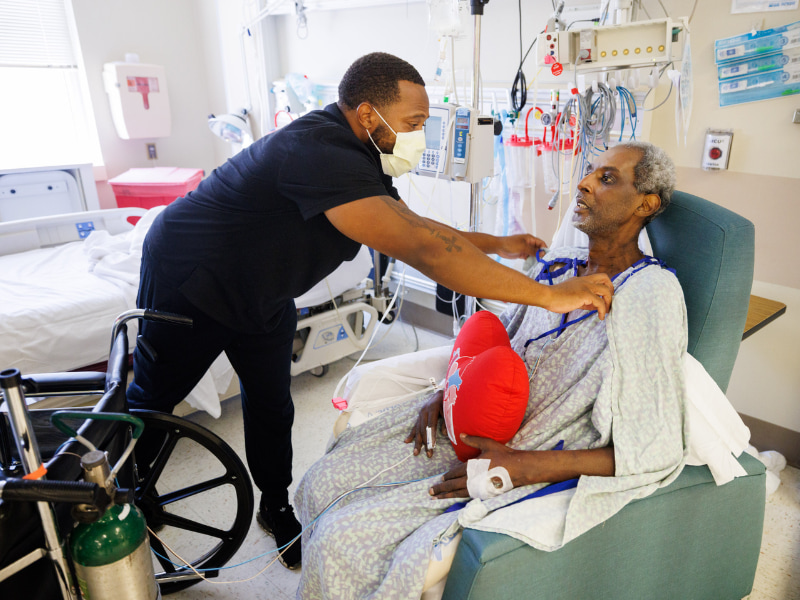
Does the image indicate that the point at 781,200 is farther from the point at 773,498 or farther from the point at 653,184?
the point at 773,498

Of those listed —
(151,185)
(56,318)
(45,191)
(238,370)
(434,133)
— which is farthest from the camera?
(151,185)

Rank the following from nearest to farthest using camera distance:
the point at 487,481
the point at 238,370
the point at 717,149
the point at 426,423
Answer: the point at 487,481, the point at 426,423, the point at 238,370, the point at 717,149

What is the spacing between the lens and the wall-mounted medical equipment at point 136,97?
3.46 meters

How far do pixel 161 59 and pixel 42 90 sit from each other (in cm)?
74

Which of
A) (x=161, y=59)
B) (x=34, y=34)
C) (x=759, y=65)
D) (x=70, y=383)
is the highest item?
(x=34, y=34)

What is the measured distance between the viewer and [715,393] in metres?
1.21

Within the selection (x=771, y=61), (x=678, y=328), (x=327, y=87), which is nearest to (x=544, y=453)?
(x=678, y=328)

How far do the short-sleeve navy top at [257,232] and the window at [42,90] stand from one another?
2416 mm

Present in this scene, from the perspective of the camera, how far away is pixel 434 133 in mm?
2191

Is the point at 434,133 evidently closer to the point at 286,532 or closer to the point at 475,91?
the point at 475,91

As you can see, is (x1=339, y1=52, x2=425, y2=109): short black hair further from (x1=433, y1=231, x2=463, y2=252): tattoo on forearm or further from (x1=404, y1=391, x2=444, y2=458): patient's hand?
(x1=404, y1=391, x2=444, y2=458): patient's hand

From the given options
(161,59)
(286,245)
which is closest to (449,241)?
(286,245)

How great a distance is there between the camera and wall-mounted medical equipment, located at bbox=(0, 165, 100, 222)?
304 cm

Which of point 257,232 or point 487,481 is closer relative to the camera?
point 487,481
